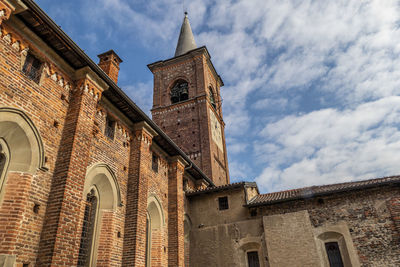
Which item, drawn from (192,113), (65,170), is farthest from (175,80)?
(65,170)

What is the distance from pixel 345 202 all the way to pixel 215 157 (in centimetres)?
1270

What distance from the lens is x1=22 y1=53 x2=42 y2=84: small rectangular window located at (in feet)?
24.8

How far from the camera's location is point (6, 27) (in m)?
7.05

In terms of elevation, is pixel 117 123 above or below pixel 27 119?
above

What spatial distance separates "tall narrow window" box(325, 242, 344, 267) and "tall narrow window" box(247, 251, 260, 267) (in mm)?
3143

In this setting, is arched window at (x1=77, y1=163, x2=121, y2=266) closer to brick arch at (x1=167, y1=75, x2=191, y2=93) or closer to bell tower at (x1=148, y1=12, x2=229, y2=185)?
bell tower at (x1=148, y1=12, x2=229, y2=185)

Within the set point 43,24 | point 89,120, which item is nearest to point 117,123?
point 89,120

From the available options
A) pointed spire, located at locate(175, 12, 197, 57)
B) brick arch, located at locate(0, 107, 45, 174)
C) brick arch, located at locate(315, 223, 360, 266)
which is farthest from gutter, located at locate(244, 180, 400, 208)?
pointed spire, located at locate(175, 12, 197, 57)

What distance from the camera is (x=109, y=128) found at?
10.6m

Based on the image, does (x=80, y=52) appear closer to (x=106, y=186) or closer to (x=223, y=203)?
(x=106, y=186)

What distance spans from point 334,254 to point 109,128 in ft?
34.9

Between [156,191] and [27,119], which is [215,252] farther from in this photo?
[27,119]

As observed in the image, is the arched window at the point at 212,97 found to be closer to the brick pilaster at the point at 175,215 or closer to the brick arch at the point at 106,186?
the brick pilaster at the point at 175,215

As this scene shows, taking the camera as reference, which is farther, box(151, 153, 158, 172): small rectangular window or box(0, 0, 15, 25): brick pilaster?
box(151, 153, 158, 172): small rectangular window
